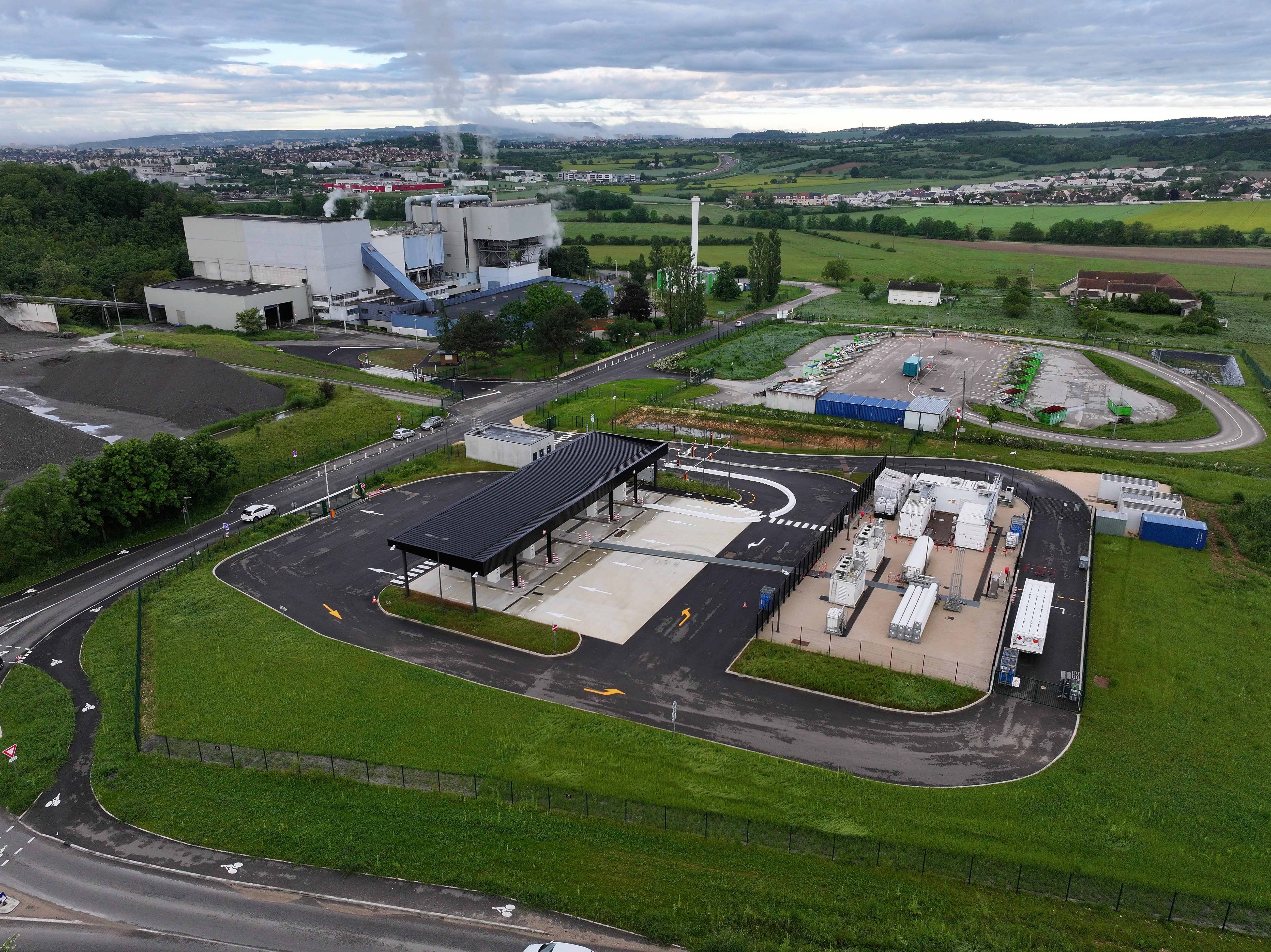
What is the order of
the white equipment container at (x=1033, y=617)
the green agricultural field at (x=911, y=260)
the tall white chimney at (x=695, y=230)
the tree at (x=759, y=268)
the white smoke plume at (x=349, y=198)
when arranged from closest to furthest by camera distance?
the white equipment container at (x=1033, y=617)
the tree at (x=759, y=268)
the tall white chimney at (x=695, y=230)
the green agricultural field at (x=911, y=260)
the white smoke plume at (x=349, y=198)

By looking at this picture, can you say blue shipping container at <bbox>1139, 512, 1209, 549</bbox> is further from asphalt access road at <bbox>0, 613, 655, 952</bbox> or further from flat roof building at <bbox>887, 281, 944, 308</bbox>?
flat roof building at <bbox>887, 281, 944, 308</bbox>

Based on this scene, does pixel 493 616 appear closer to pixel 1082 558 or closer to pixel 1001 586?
pixel 1001 586

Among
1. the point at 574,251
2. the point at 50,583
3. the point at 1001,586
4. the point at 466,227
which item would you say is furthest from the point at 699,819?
the point at 574,251

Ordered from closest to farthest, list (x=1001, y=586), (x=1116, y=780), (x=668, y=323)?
(x=1116, y=780)
(x=1001, y=586)
(x=668, y=323)

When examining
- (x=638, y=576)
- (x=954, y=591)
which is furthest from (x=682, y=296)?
(x=954, y=591)

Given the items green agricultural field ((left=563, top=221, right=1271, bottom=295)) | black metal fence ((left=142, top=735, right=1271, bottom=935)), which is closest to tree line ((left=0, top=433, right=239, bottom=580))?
black metal fence ((left=142, top=735, right=1271, bottom=935))

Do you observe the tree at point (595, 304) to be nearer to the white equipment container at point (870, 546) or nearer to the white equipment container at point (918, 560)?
the white equipment container at point (870, 546)

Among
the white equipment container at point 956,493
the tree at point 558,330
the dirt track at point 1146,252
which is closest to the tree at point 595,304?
the tree at point 558,330

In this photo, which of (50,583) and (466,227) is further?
(466,227)
